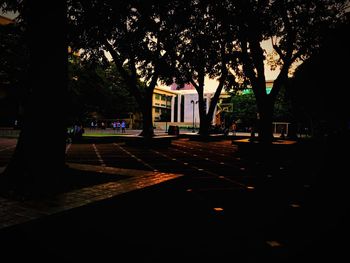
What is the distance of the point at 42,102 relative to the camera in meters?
4.27

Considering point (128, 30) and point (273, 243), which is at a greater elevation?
point (128, 30)

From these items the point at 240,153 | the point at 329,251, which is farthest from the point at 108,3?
the point at 240,153

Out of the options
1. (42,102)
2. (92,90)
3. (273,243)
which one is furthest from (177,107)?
(273,243)

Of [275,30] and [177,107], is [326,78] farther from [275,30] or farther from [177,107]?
[177,107]

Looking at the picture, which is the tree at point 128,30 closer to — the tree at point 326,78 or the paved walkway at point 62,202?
the paved walkway at point 62,202

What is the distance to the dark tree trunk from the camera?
13.9ft

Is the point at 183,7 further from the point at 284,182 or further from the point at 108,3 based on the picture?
the point at 284,182

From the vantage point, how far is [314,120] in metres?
31.8

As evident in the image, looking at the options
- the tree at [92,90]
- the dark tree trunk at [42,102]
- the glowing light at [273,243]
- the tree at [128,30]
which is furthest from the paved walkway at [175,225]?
the tree at [92,90]

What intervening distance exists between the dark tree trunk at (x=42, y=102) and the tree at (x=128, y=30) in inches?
151

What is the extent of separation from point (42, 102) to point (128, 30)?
8.84 meters

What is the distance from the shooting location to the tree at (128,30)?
802 centimetres

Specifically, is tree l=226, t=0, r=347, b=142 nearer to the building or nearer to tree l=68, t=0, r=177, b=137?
tree l=68, t=0, r=177, b=137

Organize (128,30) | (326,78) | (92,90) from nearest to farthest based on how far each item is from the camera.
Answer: (128,30), (326,78), (92,90)
